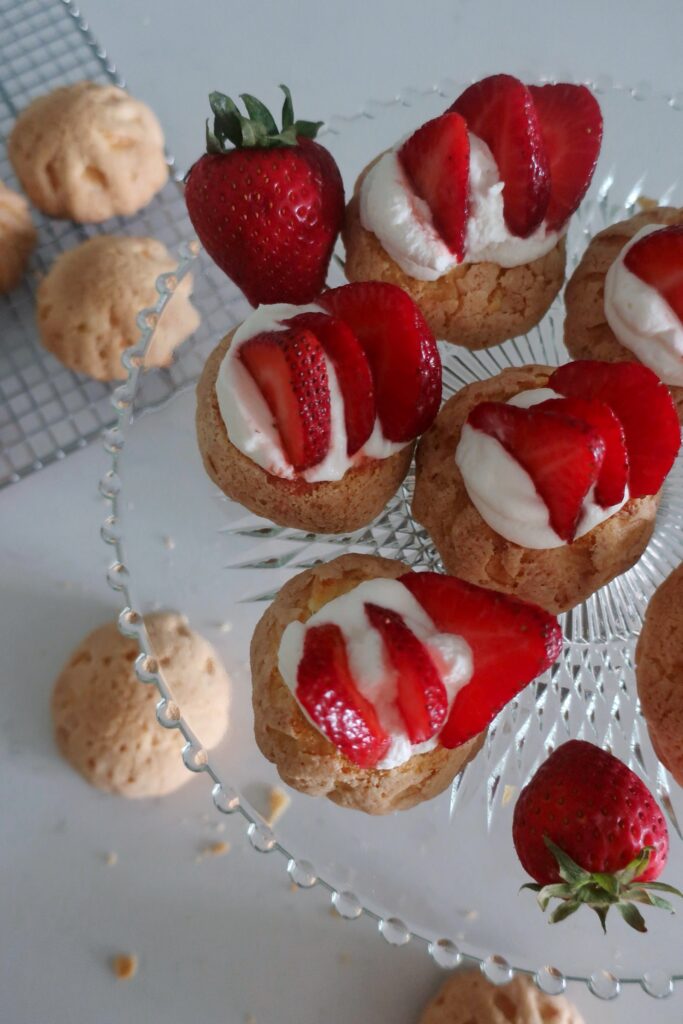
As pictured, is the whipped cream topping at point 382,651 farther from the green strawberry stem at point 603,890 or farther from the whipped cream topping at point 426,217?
the whipped cream topping at point 426,217

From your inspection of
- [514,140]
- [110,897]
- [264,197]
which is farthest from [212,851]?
[514,140]

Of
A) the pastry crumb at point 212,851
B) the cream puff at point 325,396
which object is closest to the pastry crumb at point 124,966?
the pastry crumb at point 212,851

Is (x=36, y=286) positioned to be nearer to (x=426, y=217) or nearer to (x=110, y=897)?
(x=426, y=217)

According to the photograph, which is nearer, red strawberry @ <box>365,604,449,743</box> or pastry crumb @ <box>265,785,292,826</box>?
red strawberry @ <box>365,604,449,743</box>

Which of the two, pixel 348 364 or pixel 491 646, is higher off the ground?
pixel 348 364

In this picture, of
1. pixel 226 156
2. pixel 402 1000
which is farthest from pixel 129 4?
pixel 402 1000

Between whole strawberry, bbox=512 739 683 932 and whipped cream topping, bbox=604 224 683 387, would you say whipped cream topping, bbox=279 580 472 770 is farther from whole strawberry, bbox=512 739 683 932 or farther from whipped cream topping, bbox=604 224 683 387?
whipped cream topping, bbox=604 224 683 387

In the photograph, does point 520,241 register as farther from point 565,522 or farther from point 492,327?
point 565,522

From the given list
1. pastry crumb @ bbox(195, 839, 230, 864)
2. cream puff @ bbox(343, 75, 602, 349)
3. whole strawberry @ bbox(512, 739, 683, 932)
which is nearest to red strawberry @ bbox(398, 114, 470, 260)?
cream puff @ bbox(343, 75, 602, 349)
